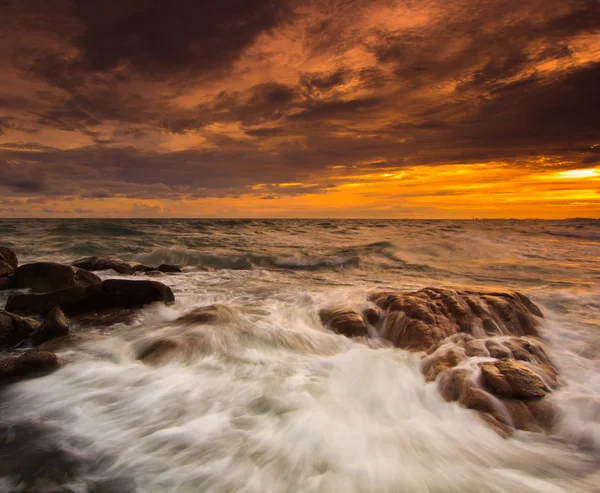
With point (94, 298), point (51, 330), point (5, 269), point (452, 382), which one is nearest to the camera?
point (452, 382)

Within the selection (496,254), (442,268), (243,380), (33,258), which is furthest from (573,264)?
(33,258)

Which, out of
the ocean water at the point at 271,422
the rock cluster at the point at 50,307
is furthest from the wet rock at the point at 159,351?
the rock cluster at the point at 50,307

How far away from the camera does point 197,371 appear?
470cm

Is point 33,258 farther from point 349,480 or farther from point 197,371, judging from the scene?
point 349,480

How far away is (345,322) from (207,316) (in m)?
2.48

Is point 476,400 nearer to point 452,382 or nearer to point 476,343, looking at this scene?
point 452,382

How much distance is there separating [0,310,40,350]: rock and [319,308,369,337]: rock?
15.7 feet

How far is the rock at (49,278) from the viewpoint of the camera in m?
7.74

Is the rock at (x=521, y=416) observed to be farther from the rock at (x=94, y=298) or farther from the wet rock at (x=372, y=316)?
the rock at (x=94, y=298)

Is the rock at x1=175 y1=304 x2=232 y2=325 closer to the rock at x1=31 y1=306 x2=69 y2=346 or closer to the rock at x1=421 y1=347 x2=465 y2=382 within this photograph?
the rock at x1=31 y1=306 x2=69 y2=346

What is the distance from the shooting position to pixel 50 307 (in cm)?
643

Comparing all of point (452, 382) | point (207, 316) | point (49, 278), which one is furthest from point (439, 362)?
point (49, 278)

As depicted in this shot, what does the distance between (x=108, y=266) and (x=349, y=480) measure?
11014mm

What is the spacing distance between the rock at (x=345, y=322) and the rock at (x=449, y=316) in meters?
0.42
